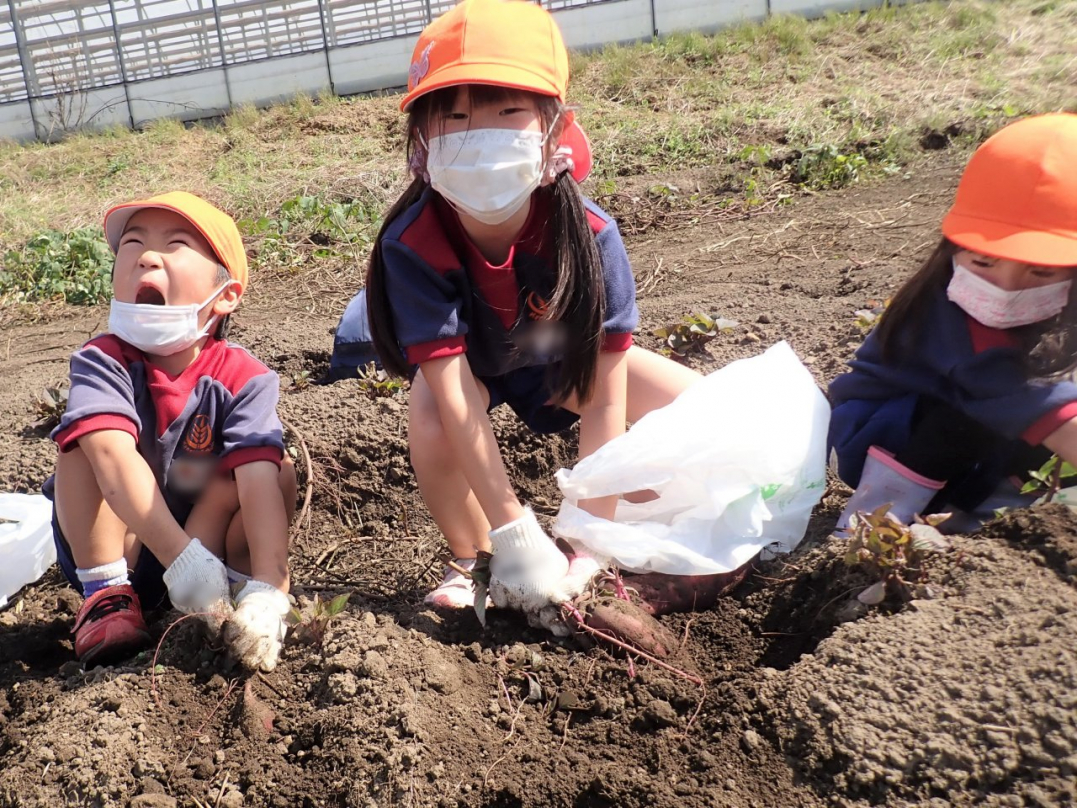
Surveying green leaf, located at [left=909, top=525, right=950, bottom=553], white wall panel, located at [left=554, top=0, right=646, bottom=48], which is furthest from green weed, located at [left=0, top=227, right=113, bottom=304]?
white wall panel, located at [left=554, top=0, right=646, bottom=48]

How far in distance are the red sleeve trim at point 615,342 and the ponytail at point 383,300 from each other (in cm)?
49

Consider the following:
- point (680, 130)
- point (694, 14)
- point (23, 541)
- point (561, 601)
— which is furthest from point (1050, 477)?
point (694, 14)

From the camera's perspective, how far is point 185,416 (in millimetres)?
2338

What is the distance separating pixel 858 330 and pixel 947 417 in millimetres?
1055

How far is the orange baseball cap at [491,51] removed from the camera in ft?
6.35

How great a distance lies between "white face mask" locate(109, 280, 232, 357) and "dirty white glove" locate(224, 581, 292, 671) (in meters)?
0.70

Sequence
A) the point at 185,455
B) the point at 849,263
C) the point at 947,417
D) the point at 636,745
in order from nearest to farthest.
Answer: the point at 636,745, the point at 947,417, the point at 185,455, the point at 849,263

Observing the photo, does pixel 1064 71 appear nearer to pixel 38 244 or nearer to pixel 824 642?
pixel 824 642

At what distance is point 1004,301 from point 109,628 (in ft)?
7.02

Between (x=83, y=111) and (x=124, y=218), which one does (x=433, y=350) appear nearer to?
(x=124, y=218)

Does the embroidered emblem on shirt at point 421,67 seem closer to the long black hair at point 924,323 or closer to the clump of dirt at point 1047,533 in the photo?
the long black hair at point 924,323

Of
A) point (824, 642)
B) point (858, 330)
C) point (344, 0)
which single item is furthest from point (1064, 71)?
point (344, 0)

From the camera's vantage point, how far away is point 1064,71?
271 inches

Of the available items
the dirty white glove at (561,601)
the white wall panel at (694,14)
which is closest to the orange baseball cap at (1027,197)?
the dirty white glove at (561,601)
